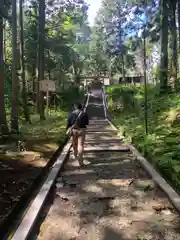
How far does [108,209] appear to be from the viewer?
17.9 feet

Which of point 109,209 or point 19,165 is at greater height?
point 19,165

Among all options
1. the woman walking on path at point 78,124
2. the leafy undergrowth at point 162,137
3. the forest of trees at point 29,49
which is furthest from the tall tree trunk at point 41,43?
the woman walking on path at point 78,124

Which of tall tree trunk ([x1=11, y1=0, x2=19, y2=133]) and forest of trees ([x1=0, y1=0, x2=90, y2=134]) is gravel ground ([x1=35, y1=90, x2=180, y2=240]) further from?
tall tree trunk ([x1=11, y1=0, x2=19, y2=133])

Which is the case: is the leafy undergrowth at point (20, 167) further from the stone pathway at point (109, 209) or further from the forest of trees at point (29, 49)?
the forest of trees at point (29, 49)

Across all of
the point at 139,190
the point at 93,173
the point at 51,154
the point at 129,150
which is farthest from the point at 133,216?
the point at 129,150

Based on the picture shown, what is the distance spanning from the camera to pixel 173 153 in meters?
8.44

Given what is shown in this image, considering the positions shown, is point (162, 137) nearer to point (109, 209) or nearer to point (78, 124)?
point (78, 124)

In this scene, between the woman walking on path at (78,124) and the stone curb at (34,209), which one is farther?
the woman walking on path at (78,124)

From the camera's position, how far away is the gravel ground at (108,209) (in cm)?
450

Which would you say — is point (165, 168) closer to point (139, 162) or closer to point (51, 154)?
point (139, 162)

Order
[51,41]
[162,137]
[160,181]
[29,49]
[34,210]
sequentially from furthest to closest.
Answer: [29,49]
[51,41]
[162,137]
[160,181]
[34,210]

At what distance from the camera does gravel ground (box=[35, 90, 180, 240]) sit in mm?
4500

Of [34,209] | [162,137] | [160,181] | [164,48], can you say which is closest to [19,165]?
[34,209]

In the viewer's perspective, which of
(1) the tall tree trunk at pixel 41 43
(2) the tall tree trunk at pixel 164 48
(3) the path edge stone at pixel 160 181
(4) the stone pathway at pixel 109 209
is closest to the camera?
(4) the stone pathway at pixel 109 209
